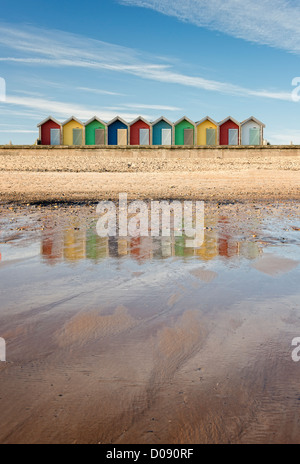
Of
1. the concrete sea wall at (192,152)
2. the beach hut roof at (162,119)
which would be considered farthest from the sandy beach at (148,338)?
the beach hut roof at (162,119)

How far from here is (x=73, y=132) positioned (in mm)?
37781

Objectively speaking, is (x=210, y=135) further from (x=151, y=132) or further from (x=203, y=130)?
(x=151, y=132)

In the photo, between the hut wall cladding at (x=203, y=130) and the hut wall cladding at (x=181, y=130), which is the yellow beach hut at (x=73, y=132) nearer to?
the hut wall cladding at (x=181, y=130)

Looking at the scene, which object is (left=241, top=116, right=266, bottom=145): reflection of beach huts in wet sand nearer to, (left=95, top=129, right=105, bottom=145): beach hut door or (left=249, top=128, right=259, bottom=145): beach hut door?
(left=249, top=128, right=259, bottom=145): beach hut door

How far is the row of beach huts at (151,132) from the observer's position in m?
37.2

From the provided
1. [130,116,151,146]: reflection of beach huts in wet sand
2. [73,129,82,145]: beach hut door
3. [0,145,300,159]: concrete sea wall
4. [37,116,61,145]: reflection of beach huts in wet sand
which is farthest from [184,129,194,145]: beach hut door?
[0,145,300,159]: concrete sea wall

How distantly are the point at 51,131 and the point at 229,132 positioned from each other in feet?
53.5

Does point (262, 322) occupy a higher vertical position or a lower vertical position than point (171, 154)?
lower

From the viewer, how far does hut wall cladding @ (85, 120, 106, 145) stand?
123ft

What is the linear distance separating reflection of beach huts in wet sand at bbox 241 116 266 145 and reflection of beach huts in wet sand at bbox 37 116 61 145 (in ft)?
55.2

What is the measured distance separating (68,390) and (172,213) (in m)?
8.98
